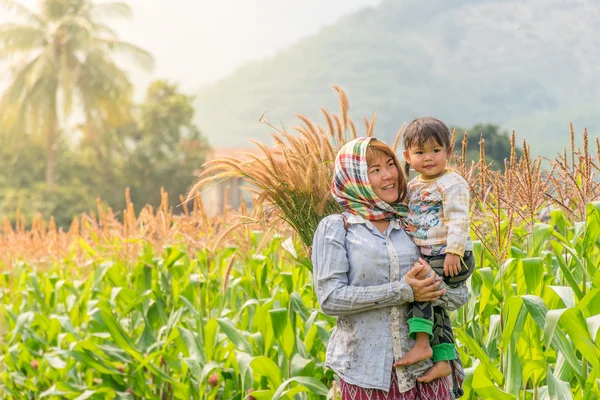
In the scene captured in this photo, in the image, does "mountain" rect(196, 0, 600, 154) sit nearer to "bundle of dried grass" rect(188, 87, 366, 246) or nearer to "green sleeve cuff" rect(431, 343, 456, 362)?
"bundle of dried grass" rect(188, 87, 366, 246)

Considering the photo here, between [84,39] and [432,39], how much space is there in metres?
129

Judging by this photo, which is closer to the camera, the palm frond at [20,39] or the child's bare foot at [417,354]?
the child's bare foot at [417,354]

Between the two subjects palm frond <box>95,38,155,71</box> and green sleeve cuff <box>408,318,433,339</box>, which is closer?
green sleeve cuff <box>408,318,433,339</box>

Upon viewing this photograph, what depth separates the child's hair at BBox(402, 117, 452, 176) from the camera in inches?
101

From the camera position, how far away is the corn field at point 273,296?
305cm

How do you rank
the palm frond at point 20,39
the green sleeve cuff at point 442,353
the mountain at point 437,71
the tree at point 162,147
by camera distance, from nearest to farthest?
the green sleeve cuff at point 442,353
the tree at point 162,147
the palm frond at point 20,39
the mountain at point 437,71

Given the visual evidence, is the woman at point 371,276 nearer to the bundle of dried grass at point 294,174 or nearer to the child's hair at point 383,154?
the child's hair at point 383,154

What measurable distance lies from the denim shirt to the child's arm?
91mm

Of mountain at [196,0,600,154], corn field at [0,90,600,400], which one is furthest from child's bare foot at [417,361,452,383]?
mountain at [196,0,600,154]

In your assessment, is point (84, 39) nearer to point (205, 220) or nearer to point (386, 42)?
point (205, 220)

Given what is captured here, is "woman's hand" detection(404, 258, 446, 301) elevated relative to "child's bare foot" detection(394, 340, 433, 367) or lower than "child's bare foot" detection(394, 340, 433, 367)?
elevated

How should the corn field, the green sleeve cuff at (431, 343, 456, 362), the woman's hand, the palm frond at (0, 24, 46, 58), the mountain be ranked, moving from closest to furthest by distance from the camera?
the woman's hand → the green sleeve cuff at (431, 343, 456, 362) → the corn field → the palm frond at (0, 24, 46, 58) → the mountain

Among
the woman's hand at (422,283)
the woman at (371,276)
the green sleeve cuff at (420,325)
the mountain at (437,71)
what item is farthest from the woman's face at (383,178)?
the mountain at (437,71)

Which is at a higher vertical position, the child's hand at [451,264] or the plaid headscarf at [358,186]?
the plaid headscarf at [358,186]
